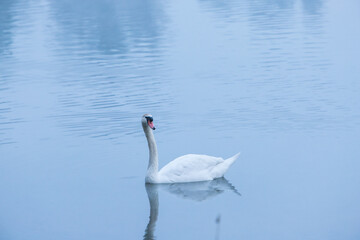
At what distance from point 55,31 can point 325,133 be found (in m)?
27.3

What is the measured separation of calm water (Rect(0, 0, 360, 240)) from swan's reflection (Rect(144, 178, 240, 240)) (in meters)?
0.03

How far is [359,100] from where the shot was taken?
17.1 meters

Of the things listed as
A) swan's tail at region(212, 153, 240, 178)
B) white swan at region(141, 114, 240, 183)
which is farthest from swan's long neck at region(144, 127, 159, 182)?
Answer: swan's tail at region(212, 153, 240, 178)

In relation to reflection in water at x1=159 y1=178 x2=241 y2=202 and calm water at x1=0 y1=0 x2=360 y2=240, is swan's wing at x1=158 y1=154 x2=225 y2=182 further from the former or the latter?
calm water at x1=0 y1=0 x2=360 y2=240

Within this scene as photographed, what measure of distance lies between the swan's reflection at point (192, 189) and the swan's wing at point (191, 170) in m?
0.10

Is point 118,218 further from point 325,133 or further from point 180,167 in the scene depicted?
point 325,133

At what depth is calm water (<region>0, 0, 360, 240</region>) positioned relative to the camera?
10273 millimetres

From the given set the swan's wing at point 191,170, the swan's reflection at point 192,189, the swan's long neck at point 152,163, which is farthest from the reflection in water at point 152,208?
the swan's wing at point 191,170

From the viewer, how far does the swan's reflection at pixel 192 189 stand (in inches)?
441

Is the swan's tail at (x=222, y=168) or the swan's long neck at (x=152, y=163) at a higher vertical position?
the swan's long neck at (x=152, y=163)

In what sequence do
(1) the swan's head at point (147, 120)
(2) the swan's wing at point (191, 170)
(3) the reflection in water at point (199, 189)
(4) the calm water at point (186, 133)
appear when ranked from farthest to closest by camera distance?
1. (1) the swan's head at point (147, 120)
2. (2) the swan's wing at point (191, 170)
3. (3) the reflection in water at point (199, 189)
4. (4) the calm water at point (186, 133)

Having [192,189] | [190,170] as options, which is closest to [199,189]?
[192,189]

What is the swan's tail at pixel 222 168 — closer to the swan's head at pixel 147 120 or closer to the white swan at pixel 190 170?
the white swan at pixel 190 170

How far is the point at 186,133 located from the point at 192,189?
3.35 meters
